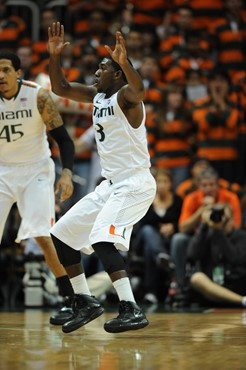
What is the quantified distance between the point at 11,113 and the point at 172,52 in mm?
6115

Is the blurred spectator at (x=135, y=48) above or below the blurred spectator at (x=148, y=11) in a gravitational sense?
below

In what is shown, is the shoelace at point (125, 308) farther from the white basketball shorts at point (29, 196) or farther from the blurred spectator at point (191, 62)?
the blurred spectator at point (191, 62)

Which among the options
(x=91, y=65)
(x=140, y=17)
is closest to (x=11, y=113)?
(x=91, y=65)

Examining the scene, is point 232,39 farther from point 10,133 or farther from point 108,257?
point 108,257

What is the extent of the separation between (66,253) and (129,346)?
1.15 metres

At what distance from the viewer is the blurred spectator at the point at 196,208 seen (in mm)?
9344

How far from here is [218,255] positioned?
902 cm

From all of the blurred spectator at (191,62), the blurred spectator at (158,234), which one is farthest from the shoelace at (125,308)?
the blurred spectator at (191,62)

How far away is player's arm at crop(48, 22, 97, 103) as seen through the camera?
644cm

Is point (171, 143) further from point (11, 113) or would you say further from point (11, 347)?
point (11, 347)

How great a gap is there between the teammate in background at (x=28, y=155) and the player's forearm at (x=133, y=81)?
135cm

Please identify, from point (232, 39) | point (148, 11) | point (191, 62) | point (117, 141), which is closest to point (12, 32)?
point (148, 11)

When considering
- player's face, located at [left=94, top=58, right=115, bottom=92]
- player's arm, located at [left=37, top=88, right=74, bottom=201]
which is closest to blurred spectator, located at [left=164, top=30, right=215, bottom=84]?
player's arm, located at [left=37, top=88, right=74, bottom=201]

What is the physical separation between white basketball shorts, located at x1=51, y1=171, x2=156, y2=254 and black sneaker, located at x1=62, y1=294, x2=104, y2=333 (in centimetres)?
39
